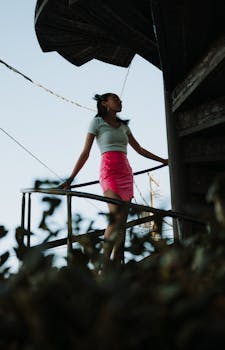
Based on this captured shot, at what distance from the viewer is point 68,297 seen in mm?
1125

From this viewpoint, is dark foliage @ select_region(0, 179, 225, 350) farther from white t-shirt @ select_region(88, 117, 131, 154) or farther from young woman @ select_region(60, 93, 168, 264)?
white t-shirt @ select_region(88, 117, 131, 154)

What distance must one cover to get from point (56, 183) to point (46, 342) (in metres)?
0.97

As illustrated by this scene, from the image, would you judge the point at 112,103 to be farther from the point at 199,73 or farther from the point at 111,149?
the point at 199,73

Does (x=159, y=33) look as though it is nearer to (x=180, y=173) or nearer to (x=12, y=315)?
(x=180, y=173)

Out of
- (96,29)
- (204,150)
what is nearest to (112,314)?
(204,150)

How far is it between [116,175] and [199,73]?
1366mm

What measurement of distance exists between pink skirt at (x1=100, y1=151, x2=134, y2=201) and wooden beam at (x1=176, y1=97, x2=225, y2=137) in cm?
110

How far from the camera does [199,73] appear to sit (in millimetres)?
5082

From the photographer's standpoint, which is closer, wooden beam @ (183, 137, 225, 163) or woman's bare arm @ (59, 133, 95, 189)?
woman's bare arm @ (59, 133, 95, 189)

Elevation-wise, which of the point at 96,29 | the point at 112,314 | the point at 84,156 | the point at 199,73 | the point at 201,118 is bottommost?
the point at 112,314

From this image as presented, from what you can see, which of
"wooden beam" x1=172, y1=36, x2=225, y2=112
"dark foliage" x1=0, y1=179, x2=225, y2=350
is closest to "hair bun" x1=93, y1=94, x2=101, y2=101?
"wooden beam" x1=172, y1=36, x2=225, y2=112

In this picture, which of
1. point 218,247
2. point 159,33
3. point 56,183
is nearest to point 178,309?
point 218,247

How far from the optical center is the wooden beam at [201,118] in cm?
523

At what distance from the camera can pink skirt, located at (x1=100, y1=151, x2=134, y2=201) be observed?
15.1 ft
